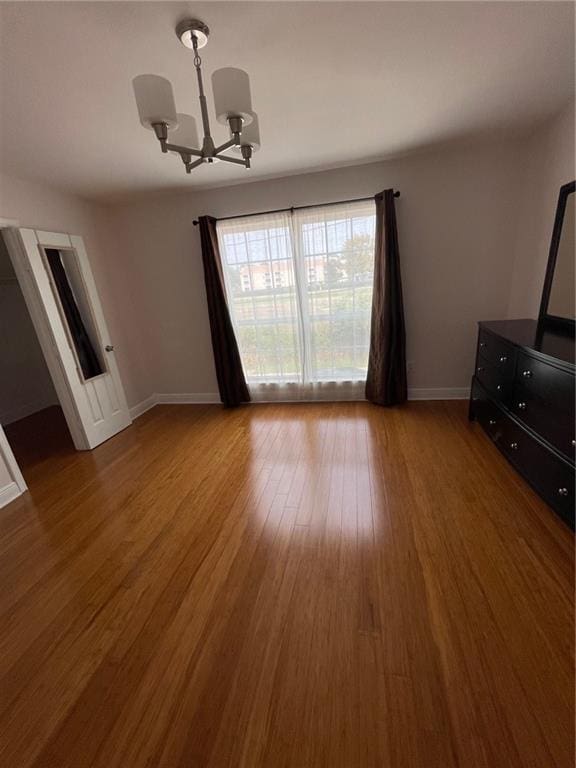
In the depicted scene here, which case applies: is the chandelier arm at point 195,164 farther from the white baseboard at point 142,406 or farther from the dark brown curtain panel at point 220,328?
the white baseboard at point 142,406

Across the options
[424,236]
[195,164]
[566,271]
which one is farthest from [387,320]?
[195,164]

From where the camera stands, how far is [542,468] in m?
1.80

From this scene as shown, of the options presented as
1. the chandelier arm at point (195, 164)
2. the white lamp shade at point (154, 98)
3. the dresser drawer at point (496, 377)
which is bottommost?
the dresser drawer at point (496, 377)

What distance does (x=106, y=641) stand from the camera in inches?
52.5

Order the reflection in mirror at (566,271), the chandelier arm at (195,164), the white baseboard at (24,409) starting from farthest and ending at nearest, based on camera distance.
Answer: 1. the white baseboard at (24,409)
2. the reflection in mirror at (566,271)
3. the chandelier arm at (195,164)

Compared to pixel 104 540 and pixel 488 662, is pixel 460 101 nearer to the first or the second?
pixel 488 662

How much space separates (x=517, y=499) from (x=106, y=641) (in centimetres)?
235

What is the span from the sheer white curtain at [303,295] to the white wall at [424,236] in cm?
25

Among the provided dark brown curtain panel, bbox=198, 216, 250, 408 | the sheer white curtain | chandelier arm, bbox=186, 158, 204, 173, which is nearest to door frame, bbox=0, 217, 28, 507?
dark brown curtain panel, bbox=198, 216, 250, 408

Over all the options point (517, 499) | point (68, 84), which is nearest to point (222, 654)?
point (517, 499)

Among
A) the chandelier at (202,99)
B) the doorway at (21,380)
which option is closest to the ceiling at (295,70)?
the chandelier at (202,99)

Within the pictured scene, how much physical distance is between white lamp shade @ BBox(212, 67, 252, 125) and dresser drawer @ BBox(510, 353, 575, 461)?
78.7 inches

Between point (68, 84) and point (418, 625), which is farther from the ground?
point (68, 84)

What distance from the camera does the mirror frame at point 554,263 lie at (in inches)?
82.6
